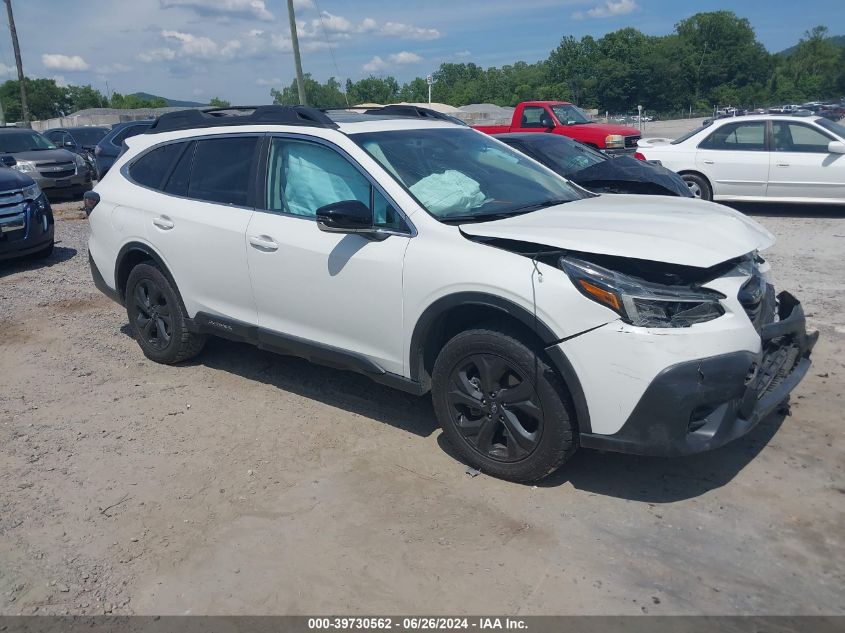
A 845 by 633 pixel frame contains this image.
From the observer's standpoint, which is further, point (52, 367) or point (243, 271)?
point (52, 367)

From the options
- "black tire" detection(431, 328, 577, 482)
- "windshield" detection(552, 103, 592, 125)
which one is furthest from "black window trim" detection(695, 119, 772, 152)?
"black tire" detection(431, 328, 577, 482)

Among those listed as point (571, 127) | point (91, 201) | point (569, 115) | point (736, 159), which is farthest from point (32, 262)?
point (569, 115)

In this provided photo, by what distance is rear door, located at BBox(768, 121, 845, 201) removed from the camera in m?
11.2

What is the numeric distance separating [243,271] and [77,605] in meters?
2.31

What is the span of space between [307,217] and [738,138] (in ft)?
31.7

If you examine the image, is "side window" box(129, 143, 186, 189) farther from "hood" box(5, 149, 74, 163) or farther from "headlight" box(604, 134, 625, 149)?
"hood" box(5, 149, 74, 163)

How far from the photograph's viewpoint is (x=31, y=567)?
336 centimetres

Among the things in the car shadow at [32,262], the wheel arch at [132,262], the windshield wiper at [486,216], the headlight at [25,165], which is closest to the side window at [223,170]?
the wheel arch at [132,262]

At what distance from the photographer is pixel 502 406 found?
3752 millimetres

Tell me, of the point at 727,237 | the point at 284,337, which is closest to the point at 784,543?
the point at 727,237

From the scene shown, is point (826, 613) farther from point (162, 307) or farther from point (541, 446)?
point (162, 307)

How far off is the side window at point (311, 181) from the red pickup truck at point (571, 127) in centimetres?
1120

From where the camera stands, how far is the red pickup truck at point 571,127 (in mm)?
15391

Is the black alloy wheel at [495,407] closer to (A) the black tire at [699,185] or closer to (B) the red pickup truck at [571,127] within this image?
(A) the black tire at [699,185]
